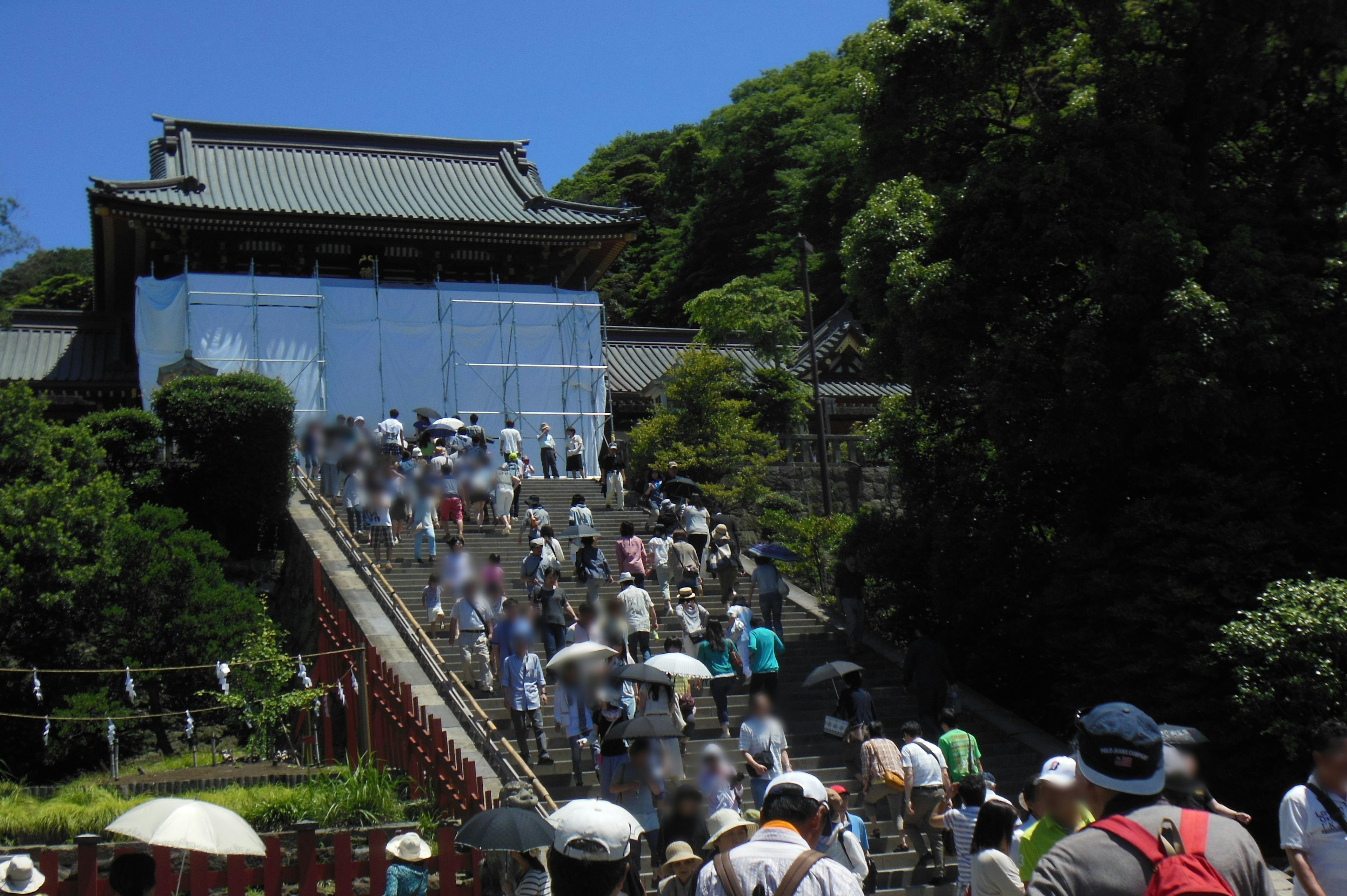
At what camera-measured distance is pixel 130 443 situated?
63.9 ft

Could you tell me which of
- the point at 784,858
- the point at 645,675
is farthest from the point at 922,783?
the point at 784,858

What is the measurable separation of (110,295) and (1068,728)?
25.8 metres

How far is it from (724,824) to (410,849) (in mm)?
2283

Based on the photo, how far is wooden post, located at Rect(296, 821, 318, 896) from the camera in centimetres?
819

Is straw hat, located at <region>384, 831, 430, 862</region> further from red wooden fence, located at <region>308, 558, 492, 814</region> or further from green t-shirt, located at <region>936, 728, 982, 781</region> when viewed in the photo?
green t-shirt, located at <region>936, 728, 982, 781</region>

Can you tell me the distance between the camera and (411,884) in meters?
7.59

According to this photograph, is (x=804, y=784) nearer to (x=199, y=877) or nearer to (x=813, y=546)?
(x=199, y=877)

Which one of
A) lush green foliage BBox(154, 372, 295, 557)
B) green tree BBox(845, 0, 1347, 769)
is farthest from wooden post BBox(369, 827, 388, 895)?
lush green foliage BBox(154, 372, 295, 557)

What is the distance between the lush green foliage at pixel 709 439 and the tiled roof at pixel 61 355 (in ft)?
40.2

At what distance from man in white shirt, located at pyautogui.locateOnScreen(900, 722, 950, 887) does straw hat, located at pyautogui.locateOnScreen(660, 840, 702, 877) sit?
354cm

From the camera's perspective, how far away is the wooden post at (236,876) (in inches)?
313

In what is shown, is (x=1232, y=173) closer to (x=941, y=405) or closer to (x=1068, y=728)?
(x=941, y=405)

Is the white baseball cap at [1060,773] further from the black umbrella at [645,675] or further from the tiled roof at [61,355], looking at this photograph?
the tiled roof at [61,355]

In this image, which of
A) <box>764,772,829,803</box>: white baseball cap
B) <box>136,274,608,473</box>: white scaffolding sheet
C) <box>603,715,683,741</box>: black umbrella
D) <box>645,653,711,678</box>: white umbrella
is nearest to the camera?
<box>764,772,829,803</box>: white baseball cap
